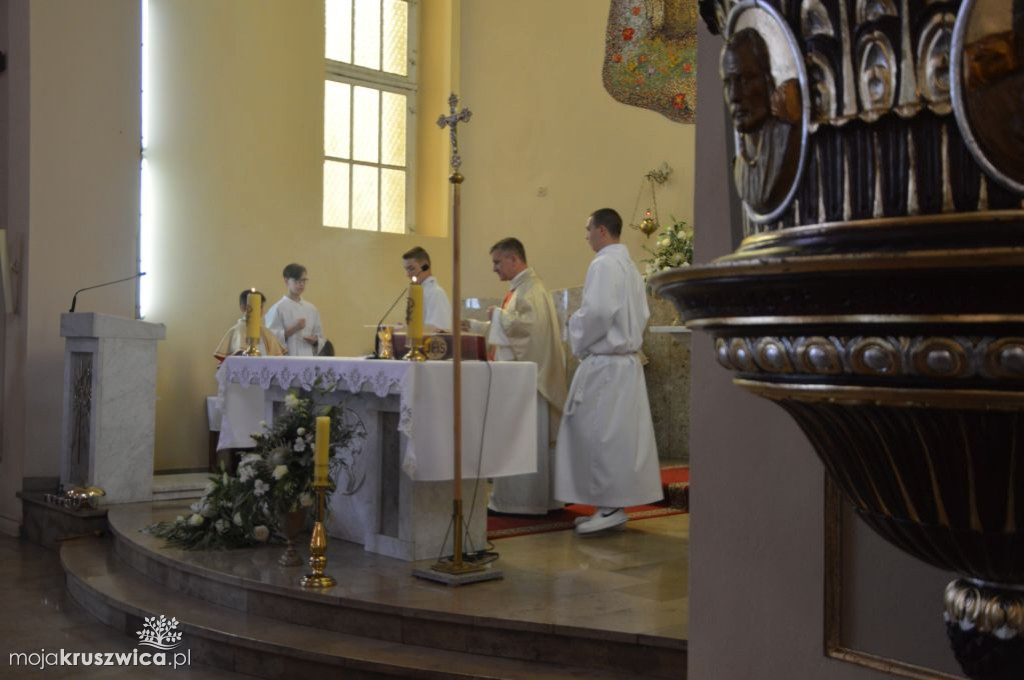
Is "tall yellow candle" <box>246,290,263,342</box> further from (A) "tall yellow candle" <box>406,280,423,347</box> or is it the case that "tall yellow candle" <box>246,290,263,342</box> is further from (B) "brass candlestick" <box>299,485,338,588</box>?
(B) "brass candlestick" <box>299,485,338,588</box>

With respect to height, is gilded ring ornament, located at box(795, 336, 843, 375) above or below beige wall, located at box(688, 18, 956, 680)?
above

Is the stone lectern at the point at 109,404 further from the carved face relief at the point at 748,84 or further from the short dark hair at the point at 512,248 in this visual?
the carved face relief at the point at 748,84

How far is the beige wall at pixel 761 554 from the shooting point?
2.15 metres

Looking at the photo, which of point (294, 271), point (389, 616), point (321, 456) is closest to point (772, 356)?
point (389, 616)

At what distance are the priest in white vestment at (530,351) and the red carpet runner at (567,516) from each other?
0.28 feet

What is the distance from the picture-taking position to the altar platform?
374 centimetres

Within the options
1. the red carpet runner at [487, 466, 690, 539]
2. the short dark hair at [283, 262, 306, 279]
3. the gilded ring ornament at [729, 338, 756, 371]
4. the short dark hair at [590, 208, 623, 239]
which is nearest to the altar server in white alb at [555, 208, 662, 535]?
the short dark hair at [590, 208, 623, 239]

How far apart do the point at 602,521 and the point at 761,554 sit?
355 cm

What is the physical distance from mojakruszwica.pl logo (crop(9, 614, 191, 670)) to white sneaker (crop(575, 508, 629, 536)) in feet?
7.64

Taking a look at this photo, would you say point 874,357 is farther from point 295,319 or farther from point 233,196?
point 233,196

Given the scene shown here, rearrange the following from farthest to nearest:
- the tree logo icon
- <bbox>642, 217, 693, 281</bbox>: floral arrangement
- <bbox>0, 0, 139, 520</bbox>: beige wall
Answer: <bbox>642, 217, 693, 281</bbox>: floral arrangement < <bbox>0, 0, 139, 520</bbox>: beige wall < the tree logo icon

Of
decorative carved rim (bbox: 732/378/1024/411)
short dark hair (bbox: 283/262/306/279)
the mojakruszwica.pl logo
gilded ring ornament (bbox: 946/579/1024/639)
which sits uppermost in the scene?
short dark hair (bbox: 283/262/306/279)

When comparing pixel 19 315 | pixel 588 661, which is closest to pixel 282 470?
pixel 588 661

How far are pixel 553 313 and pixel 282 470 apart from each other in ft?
8.41
